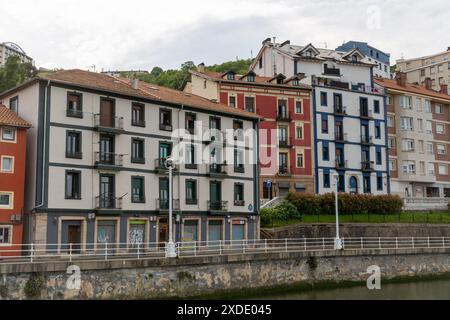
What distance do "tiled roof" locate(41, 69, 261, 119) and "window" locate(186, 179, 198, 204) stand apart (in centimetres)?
578

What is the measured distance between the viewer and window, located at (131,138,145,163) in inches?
1682

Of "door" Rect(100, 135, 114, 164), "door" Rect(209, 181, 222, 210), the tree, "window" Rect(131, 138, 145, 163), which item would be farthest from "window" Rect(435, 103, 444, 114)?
the tree

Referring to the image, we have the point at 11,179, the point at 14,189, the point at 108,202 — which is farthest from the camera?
the point at 108,202

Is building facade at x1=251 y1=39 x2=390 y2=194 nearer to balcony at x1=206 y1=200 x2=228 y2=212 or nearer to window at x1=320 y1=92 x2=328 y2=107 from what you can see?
window at x1=320 y1=92 x2=328 y2=107

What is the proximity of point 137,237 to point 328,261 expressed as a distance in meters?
13.1

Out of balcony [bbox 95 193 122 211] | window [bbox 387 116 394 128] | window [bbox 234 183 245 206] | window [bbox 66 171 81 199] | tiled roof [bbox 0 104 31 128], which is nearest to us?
tiled roof [bbox 0 104 31 128]

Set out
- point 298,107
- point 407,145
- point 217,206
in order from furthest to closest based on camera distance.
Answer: point 407,145 → point 298,107 → point 217,206

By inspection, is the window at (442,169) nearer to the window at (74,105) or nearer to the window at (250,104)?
the window at (250,104)

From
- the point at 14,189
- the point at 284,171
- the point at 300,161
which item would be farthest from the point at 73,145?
the point at 300,161

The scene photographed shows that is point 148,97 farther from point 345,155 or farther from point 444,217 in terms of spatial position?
point 444,217

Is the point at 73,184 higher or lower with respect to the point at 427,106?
lower

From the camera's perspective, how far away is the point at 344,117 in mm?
65625

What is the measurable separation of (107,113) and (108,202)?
6.15m

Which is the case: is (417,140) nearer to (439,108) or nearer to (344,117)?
(439,108)
